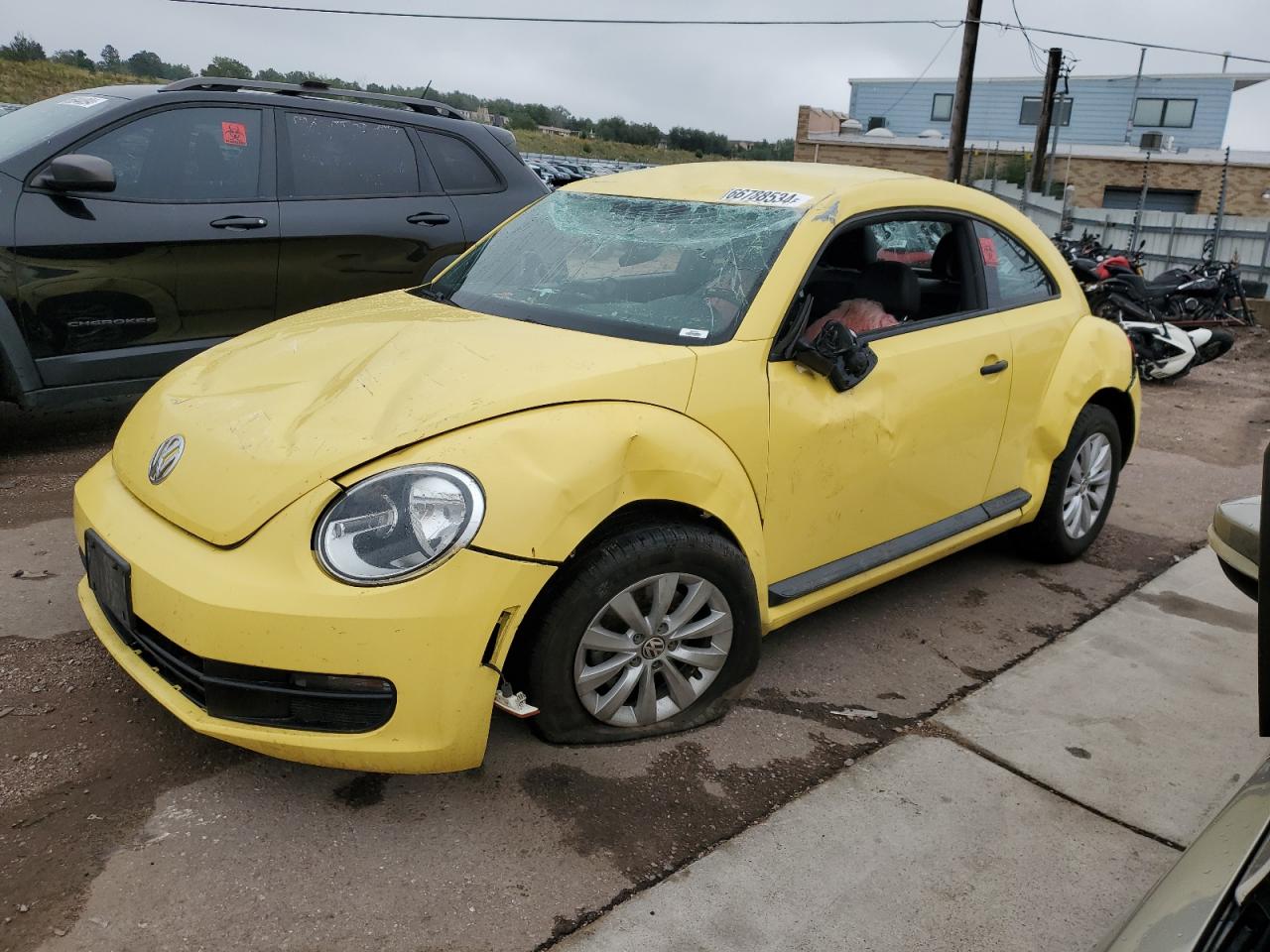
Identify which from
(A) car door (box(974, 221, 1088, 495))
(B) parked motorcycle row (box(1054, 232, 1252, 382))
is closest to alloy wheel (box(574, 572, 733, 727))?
(A) car door (box(974, 221, 1088, 495))

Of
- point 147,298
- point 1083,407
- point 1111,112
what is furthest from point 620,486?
point 1111,112

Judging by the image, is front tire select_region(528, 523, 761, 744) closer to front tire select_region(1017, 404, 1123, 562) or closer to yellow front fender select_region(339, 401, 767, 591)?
yellow front fender select_region(339, 401, 767, 591)

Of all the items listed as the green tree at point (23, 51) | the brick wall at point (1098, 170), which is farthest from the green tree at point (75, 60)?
the brick wall at point (1098, 170)

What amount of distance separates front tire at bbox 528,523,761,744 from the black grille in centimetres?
42

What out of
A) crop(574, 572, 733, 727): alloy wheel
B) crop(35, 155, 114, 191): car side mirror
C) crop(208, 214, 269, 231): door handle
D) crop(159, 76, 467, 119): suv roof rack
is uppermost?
crop(159, 76, 467, 119): suv roof rack

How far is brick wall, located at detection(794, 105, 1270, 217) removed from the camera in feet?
96.8

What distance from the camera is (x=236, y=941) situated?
2.19m

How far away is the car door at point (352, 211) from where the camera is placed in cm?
545

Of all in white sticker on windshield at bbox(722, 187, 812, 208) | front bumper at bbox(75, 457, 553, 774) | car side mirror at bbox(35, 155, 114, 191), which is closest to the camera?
front bumper at bbox(75, 457, 553, 774)

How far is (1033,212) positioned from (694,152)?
3339 centimetres

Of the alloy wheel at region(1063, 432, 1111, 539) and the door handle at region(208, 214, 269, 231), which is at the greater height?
the door handle at region(208, 214, 269, 231)

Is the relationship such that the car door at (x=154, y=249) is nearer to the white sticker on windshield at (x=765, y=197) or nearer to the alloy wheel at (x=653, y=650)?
the white sticker on windshield at (x=765, y=197)

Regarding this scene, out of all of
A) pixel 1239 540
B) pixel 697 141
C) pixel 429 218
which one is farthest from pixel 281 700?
pixel 697 141

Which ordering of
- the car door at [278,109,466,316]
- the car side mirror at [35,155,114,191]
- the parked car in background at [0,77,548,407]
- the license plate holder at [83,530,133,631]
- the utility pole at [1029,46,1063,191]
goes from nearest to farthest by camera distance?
the license plate holder at [83,530,133,631] < the car side mirror at [35,155,114,191] < the parked car in background at [0,77,548,407] < the car door at [278,109,466,316] < the utility pole at [1029,46,1063,191]
